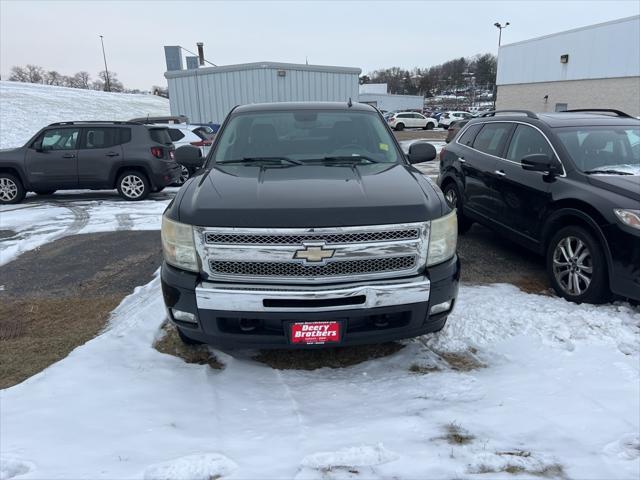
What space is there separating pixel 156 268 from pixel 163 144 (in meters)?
5.75

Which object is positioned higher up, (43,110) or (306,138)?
(43,110)

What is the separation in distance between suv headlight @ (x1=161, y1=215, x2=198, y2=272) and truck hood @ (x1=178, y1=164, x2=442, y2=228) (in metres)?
0.06

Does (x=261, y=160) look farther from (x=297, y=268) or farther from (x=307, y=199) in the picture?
(x=297, y=268)

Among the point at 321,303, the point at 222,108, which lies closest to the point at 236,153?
the point at 321,303

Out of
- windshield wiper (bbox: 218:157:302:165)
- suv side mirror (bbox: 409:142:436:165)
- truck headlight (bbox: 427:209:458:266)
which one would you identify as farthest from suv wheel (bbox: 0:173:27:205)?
truck headlight (bbox: 427:209:458:266)

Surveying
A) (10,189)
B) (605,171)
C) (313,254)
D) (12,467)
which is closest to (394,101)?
(10,189)

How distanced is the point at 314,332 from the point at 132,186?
28.4ft

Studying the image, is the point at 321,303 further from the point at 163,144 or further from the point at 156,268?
the point at 163,144

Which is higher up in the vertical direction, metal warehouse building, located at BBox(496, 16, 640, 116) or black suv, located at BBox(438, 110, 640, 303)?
metal warehouse building, located at BBox(496, 16, 640, 116)

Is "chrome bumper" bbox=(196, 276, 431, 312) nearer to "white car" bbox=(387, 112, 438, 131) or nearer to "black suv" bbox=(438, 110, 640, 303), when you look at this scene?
"black suv" bbox=(438, 110, 640, 303)

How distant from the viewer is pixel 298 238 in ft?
9.10

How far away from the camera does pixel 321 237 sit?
2.79 m

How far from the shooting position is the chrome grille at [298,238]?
9.11 ft

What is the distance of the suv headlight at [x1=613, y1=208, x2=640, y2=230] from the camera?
3.81 metres
